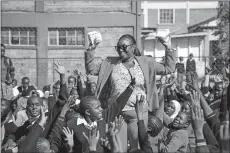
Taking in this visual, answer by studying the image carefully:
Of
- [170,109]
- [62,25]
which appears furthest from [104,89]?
[62,25]

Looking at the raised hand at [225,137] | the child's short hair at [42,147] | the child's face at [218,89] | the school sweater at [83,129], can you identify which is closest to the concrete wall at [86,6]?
the child's face at [218,89]

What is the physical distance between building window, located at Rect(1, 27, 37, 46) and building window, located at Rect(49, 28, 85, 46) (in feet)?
1.69

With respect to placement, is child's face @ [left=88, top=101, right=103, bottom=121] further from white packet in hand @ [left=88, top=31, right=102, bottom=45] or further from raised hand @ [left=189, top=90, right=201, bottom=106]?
white packet in hand @ [left=88, top=31, right=102, bottom=45]

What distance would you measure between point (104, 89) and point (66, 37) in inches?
411

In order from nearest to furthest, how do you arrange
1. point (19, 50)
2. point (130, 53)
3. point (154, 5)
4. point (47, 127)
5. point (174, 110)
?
1. point (47, 127)
2. point (130, 53)
3. point (174, 110)
4. point (19, 50)
5. point (154, 5)

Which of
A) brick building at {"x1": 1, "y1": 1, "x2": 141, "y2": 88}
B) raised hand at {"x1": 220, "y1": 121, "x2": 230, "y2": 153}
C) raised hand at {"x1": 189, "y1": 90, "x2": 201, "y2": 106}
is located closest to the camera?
raised hand at {"x1": 220, "y1": 121, "x2": 230, "y2": 153}

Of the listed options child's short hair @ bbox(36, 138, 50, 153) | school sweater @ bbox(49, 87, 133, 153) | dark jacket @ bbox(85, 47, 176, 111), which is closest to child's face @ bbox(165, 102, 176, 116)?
dark jacket @ bbox(85, 47, 176, 111)

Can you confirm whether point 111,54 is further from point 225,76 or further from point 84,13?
point 225,76

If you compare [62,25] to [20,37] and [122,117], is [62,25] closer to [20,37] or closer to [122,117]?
[20,37]

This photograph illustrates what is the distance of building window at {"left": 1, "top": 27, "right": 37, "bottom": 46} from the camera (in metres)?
17.5

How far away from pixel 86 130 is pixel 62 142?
0.35 m

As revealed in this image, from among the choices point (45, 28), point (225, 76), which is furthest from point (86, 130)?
point (45, 28)

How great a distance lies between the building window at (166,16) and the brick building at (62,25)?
1914 centimetres

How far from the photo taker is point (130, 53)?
731 centimetres
